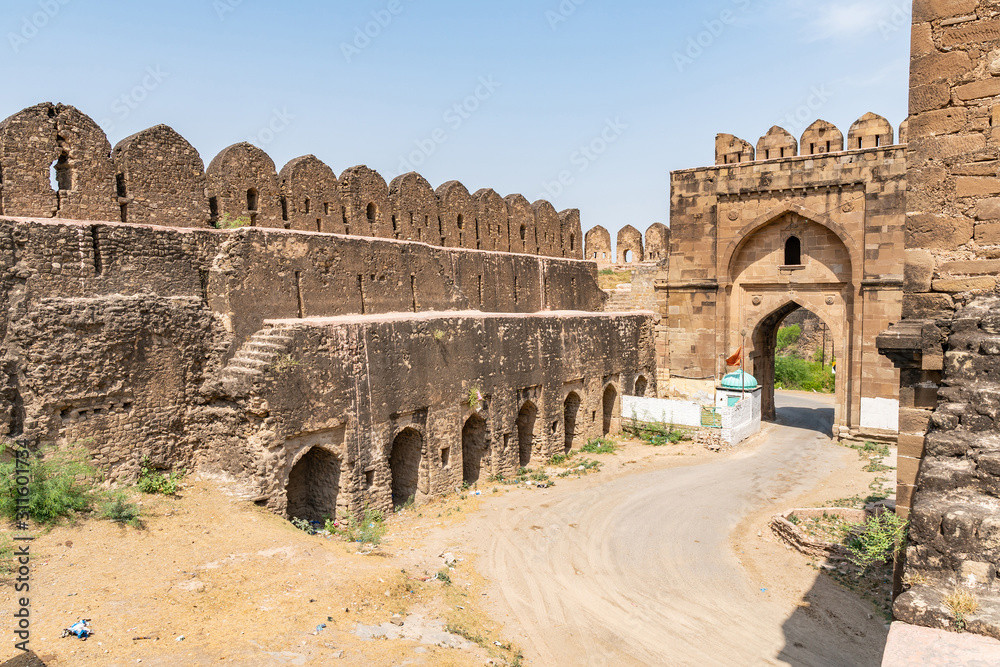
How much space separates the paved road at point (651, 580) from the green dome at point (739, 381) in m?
3.88

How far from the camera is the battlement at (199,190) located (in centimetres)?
920

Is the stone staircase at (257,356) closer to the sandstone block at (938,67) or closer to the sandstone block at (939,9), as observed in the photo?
the sandstone block at (938,67)

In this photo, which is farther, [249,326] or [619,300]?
[619,300]

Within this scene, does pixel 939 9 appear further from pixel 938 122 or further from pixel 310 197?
pixel 310 197

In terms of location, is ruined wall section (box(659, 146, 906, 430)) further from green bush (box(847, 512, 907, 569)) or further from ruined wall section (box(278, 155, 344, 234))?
ruined wall section (box(278, 155, 344, 234))

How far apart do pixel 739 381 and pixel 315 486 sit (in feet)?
38.5

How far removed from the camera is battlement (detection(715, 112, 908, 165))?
1694cm

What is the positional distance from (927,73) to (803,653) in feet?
19.2

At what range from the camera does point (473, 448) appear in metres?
13.8

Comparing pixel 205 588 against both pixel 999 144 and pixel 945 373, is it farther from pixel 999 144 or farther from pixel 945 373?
pixel 999 144

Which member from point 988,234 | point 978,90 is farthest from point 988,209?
point 978,90

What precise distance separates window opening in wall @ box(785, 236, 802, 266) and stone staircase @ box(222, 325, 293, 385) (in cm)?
1424

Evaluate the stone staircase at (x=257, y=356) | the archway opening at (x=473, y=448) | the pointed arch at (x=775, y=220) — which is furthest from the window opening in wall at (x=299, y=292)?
the pointed arch at (x=775, y=220)

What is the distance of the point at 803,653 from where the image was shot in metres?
7.41
